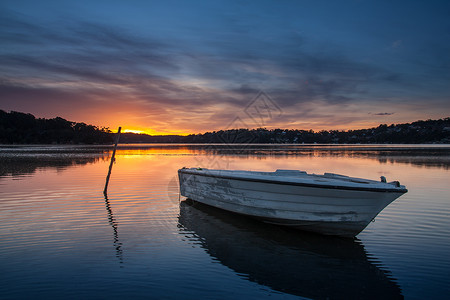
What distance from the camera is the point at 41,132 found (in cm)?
12862

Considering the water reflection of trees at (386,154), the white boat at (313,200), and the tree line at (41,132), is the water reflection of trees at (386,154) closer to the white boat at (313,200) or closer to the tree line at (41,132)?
the white boat at (313,200)

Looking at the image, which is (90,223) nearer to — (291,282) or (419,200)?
(291,282)

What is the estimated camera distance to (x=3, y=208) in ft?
33.5

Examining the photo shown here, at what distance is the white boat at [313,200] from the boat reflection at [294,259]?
358 mm

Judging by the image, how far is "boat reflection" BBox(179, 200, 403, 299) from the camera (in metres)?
4.96

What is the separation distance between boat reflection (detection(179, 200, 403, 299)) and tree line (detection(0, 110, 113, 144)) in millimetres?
139122

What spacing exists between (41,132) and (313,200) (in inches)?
5695

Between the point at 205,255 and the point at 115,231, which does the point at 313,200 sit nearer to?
the point at 205,255

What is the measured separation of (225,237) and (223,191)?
7.16 feet

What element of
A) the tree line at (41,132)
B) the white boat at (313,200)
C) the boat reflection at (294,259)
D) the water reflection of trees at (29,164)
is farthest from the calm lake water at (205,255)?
the tree line at (41,132)

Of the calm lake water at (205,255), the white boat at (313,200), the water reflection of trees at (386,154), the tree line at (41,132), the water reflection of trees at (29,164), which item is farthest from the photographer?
the tree line at (41,132)

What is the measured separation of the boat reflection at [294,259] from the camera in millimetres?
4961

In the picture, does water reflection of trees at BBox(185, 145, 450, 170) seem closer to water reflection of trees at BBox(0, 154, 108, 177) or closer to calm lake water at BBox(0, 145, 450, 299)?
calm lake water at BBox(0, 145, 450, 299)

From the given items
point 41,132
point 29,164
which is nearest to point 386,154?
point 29,164
